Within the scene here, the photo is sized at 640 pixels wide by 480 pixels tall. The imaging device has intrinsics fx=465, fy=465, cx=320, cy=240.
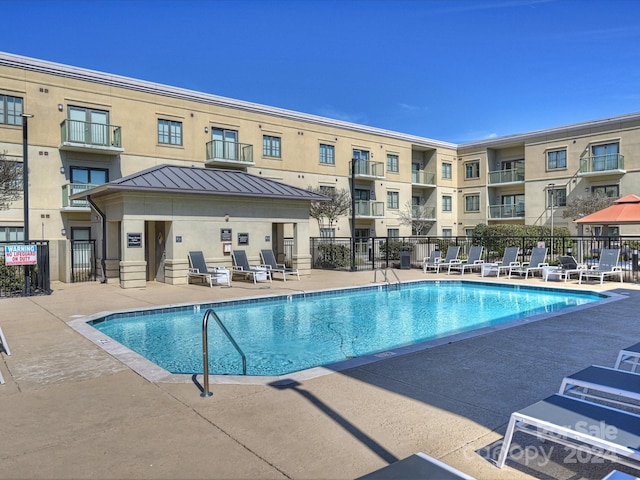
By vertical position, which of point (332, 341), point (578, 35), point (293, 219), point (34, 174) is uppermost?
point (578, 35)

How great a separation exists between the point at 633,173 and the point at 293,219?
23.3 meters

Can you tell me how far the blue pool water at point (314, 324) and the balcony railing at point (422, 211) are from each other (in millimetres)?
19619

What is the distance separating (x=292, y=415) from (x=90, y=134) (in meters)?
20.9

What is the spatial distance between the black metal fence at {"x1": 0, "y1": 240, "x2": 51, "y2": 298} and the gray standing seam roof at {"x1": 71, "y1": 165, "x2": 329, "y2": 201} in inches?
103

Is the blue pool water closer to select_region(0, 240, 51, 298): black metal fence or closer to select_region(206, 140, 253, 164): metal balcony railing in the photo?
select_region(0, 240, 51, 298): black metal fence

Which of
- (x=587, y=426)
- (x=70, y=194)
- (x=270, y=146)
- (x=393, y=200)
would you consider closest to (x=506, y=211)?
(x=393, y=200)

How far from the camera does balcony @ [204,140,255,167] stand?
2509cm

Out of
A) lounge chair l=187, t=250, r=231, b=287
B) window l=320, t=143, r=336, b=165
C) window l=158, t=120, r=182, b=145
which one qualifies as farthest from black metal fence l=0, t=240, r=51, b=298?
window l=320, t=143, r=336, b=165

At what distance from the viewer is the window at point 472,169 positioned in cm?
3694

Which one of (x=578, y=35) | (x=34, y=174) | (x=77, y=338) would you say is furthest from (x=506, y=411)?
(x=34, y=174)

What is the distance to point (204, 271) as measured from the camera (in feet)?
51.1

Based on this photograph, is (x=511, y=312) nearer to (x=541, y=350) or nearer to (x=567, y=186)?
(x=541, y=350)

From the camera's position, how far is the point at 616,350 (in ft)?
21.3

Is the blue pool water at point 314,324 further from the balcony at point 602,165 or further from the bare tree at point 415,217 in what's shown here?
the balcony at point 602,165
